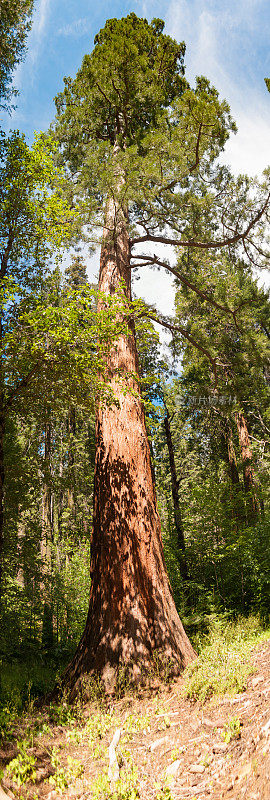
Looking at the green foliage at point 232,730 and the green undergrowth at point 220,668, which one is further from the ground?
the green undergrowth at point 220,668

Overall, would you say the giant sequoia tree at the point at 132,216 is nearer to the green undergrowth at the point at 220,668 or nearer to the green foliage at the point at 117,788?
the green undergrowth at the point at 220,668

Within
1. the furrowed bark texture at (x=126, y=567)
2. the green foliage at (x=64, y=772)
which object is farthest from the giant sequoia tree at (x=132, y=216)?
the green foliage at (x=64, y=772)

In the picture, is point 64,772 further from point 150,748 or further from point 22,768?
point 150,748

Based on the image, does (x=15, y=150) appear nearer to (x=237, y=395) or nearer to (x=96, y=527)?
(x=96, y=527)

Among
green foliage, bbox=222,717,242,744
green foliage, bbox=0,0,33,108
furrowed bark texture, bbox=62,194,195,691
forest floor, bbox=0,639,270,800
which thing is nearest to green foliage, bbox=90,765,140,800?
forest floor, bbox=0,639,270,800

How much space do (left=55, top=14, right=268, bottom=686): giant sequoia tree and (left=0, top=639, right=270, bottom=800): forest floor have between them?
0.59m

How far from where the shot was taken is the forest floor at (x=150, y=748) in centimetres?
246

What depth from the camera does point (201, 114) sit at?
20.9 ft

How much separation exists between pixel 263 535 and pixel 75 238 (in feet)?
22.5

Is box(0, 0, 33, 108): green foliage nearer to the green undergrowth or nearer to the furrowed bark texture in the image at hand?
the furrowed bark texture

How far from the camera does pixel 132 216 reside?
9.06 metres

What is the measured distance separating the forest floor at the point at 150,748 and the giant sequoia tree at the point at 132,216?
1.92 feet

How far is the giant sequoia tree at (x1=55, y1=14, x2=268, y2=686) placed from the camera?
4691mm

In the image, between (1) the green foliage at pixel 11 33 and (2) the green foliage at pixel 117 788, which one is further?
(1) the green foliage at pixel 11 33
